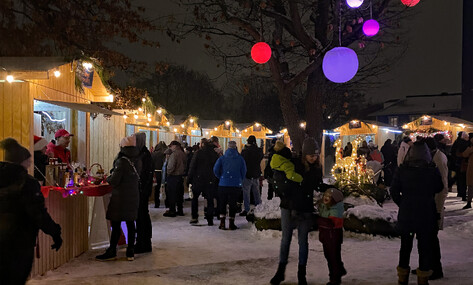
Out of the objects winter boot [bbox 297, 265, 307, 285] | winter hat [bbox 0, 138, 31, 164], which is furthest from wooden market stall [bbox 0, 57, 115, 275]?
winter boot [bbox 297, 265, 307, 285]

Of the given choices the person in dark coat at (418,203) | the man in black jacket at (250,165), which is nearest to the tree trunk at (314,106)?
the man in black jacket at (250,165)

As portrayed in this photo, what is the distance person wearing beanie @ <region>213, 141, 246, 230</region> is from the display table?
2.65 m

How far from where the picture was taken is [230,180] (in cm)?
959

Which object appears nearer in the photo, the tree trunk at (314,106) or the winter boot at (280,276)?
the winter boot at (280,276)

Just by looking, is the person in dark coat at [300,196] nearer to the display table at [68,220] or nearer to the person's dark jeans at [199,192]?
the display table at [68,220]

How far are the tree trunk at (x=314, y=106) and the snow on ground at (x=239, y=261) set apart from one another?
330 cm

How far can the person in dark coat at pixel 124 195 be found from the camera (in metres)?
6.67

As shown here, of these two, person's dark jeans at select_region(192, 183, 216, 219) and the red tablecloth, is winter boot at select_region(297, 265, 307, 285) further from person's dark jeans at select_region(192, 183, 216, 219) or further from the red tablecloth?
person's dark jeans at select_region(192, 183, 216, 219)

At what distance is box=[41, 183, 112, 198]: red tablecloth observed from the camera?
585cm

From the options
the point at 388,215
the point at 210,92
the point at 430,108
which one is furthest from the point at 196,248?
the point at 430,108

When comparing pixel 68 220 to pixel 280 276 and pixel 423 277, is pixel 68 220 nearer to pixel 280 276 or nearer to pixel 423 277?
pixel 280 276

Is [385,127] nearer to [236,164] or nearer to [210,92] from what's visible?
[236,164]

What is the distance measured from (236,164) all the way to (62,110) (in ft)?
11.6

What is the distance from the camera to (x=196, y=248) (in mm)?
7680
